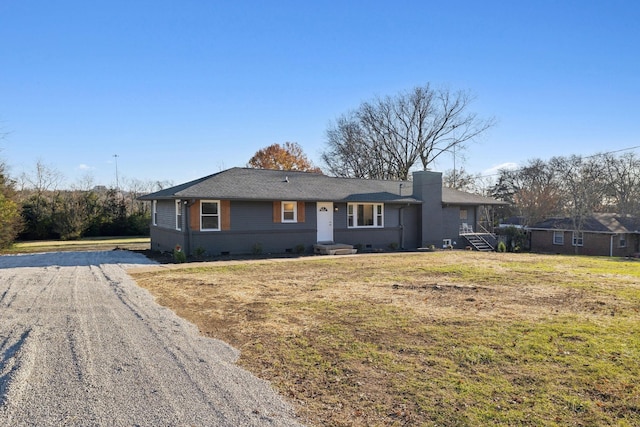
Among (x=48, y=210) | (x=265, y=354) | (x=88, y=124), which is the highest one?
(x=88, y=124)

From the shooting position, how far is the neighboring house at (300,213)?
53.9 feet

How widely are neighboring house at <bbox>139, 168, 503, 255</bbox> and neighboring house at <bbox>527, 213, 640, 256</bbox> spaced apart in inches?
545

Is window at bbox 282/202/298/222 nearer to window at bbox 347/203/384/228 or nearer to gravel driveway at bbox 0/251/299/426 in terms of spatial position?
window at bbox 347/203/384/228

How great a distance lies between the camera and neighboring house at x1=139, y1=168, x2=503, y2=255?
16438mm

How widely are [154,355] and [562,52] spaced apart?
1852cm

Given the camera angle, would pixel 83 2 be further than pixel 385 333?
Yes

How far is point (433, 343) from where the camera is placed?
5508mm

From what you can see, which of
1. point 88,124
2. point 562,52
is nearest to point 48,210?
point 88,124

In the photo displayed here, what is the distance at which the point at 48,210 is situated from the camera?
29.0 m

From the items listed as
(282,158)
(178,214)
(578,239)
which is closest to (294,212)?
(178,214)

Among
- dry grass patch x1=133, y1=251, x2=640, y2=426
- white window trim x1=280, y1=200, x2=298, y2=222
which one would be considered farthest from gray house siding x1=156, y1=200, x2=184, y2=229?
dry grass patch x1=133, y1=251, x2=640, y2=426

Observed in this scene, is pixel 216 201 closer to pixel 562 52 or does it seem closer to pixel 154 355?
pixel 154 355

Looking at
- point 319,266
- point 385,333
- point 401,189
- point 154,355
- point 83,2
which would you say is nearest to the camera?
point 154,355

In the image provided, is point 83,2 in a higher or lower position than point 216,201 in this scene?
higher
